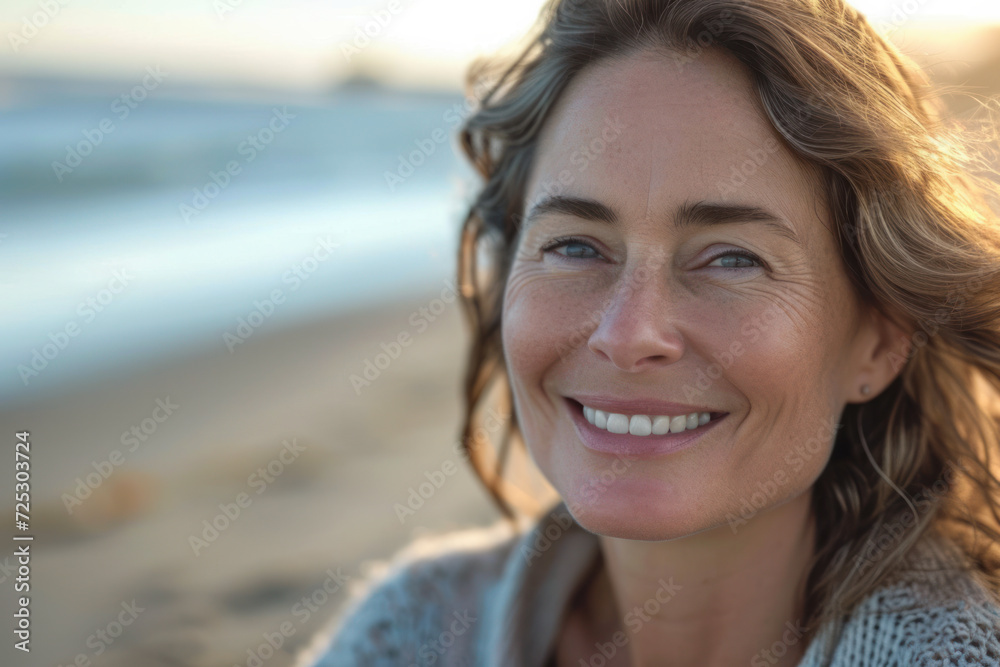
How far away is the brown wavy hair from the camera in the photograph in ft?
6.46

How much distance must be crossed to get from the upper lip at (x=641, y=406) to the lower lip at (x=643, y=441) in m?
0.05

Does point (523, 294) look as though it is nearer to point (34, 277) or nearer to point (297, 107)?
point (34, 277)

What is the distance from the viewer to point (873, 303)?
82.7 inches

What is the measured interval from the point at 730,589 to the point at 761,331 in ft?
2.53

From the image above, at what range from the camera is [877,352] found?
2154mm

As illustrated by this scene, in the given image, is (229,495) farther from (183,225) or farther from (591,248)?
(183,225)

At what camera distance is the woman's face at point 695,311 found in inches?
75.2

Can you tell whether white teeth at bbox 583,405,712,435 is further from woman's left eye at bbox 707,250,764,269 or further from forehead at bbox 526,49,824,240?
forehead at bbox 526,49,824,240

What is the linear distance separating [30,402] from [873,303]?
6.89 m

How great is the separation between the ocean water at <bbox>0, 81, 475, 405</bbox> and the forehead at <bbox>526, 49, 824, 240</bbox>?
45.3 inches

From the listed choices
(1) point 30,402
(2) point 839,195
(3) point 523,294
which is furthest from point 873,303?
(1) point 30,402

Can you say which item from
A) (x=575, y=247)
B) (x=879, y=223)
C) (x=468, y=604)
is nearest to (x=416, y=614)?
(x=468, y=604)

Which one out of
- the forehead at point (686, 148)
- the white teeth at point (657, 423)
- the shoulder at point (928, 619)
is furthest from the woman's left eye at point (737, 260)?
the shoulder at point (928, 619)

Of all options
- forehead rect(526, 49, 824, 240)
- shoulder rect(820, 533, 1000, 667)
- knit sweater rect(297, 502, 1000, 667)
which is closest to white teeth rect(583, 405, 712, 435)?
forehead rect(526, 49, 824, 240)
